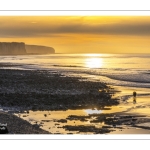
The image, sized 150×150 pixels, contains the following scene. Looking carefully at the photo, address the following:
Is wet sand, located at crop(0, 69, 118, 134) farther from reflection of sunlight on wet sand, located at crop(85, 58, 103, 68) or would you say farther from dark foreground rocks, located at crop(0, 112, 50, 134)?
reflection of sunlight on wet sand, located at crop(85, 58, 103, 68)

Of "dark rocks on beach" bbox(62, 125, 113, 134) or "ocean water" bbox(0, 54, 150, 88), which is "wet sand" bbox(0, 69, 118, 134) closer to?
"ocean water" bbox(0, 54, 150, 88)

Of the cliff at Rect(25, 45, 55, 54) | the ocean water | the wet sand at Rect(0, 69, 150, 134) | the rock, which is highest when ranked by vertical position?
the cliff at Rect(25, 45, 55, 54)

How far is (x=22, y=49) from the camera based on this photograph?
8.47m

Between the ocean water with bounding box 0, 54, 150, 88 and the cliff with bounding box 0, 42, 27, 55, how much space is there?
0.11m

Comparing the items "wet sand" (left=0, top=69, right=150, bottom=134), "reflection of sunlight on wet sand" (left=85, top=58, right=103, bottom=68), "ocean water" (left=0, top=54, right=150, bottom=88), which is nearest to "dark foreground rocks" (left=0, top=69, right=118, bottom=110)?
"wet sand" (left=0, top=69, right=150, bottom=134)

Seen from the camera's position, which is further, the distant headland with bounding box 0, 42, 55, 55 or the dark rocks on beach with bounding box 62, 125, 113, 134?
the dark rocks on beach with bounding box 62, 125, 113, 134

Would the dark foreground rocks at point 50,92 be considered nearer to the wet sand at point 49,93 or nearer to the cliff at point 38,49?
the wet sand at point 49,93

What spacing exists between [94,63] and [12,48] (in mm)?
1197

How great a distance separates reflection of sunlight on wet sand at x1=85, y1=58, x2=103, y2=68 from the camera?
833 cm

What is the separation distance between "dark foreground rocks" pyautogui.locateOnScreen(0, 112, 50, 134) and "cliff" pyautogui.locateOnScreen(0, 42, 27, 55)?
0.92 metres

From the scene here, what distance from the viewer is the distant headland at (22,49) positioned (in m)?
8.42

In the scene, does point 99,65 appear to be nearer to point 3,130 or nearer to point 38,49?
point 38,49

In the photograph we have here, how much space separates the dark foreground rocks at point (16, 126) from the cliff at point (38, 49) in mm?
986

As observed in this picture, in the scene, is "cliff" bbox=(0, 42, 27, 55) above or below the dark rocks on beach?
above
